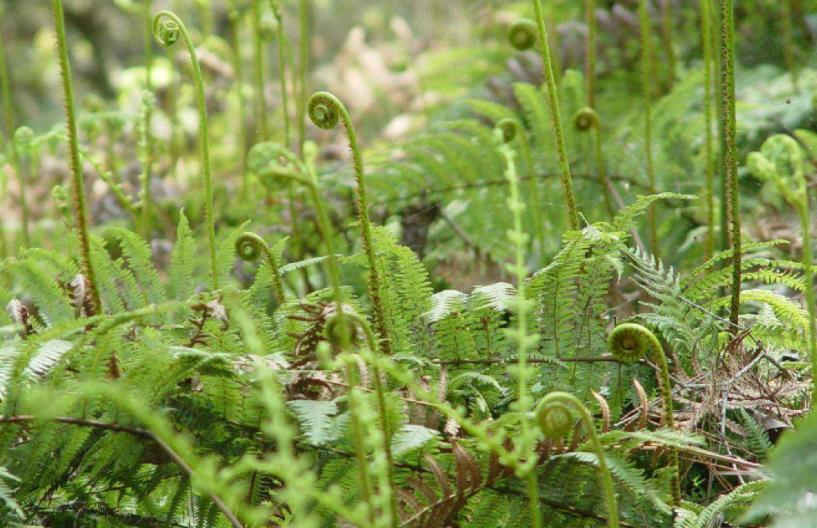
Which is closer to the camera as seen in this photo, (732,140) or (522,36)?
(732,140)

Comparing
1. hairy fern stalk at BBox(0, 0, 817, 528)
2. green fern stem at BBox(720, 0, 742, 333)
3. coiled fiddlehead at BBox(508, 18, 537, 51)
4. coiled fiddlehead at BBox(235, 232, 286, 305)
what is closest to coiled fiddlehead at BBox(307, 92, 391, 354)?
hairy fern stalk at BBox(0, 0, 817, 528)

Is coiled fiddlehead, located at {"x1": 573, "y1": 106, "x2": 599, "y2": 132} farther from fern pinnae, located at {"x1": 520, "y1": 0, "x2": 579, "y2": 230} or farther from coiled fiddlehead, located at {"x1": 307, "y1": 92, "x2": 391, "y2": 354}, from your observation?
coiled fiddlehead, located at {"x1": 307, "y1": 92, "x2": 391, "y2": 354}

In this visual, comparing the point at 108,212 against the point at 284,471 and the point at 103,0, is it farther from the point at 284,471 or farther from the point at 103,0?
the point at 103,0

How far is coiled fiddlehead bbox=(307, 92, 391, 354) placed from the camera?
972 millimetres

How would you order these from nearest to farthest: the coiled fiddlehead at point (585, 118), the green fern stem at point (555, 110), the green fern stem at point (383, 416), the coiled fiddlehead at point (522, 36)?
1. the green fern stem at point (383, 416)
2. the green fern stem at point (555, 110)
3. the coiled fiddlehead at point (585, 118)
4. the coiled fiddlehead at point (522, 36)

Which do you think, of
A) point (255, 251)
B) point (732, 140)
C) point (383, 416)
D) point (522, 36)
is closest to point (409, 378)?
point (383, 416)

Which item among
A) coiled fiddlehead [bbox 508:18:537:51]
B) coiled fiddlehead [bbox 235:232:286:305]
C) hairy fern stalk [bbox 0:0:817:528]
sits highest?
coiled fiddlehead [bbox 508:18:537:51]

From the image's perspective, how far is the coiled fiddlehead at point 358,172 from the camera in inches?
38.3

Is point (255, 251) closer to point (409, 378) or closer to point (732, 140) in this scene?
point (409, 378)

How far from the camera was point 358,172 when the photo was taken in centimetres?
101

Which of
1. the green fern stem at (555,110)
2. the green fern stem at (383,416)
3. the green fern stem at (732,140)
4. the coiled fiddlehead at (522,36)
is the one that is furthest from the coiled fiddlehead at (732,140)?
the green fern stem at (383,416)

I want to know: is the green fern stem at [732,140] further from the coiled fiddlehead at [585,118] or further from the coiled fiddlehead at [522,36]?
the coiled fiddlehead at [522,36]

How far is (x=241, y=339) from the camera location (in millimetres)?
1057

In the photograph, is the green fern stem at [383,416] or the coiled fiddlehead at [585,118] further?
the coiled fiddlehead at [585,118]
